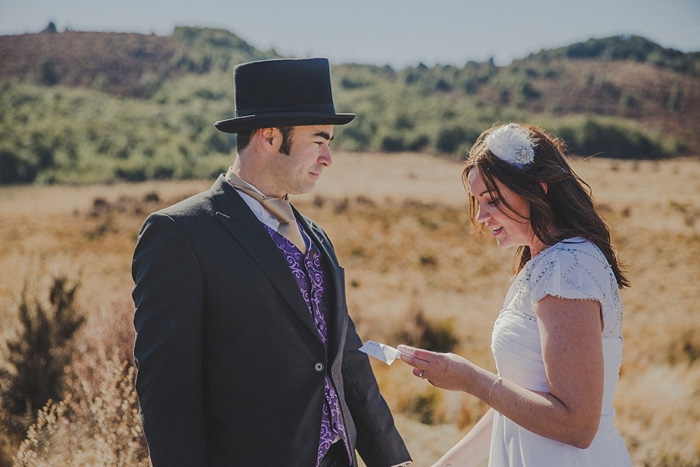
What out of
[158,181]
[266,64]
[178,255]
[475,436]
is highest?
[266,64]

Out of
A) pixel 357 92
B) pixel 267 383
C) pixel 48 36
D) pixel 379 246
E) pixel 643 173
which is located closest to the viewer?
pixel 267 383

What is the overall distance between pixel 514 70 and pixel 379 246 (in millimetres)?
63332

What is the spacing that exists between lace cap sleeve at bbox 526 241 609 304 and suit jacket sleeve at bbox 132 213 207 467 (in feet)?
3.67

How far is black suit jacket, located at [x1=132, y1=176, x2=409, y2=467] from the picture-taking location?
1.75 meters

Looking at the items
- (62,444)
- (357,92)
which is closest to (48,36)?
(357,92)

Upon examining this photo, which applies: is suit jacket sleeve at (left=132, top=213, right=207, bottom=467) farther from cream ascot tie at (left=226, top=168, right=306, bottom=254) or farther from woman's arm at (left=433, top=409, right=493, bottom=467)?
woman's arm at (left=433, top=409, right=493, bottom=467)

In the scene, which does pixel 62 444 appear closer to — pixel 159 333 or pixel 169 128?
pixel 159 333

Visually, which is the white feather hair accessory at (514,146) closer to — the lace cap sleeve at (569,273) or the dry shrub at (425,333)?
the lace cap sleeve at (569,273)

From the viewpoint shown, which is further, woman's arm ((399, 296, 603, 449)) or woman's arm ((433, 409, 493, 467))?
woman's arm ((433, 409, 493, 467))

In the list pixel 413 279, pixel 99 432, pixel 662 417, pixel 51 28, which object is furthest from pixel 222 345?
pixel 51 28

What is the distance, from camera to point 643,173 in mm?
35812

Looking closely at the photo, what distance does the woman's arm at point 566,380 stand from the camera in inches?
66.5

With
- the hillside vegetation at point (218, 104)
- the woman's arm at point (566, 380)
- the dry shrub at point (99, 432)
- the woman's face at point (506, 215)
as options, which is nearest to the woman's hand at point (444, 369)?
the woman's arm at point (566, 380)

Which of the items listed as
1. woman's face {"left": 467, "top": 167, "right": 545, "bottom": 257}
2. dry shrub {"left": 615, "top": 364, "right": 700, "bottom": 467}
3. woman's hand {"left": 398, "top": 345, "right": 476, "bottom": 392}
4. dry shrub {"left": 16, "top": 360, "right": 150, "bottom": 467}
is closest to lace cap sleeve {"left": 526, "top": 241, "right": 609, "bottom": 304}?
woman's face {"left": 467, "top": 167, "right": 545, "bottom": 257}
